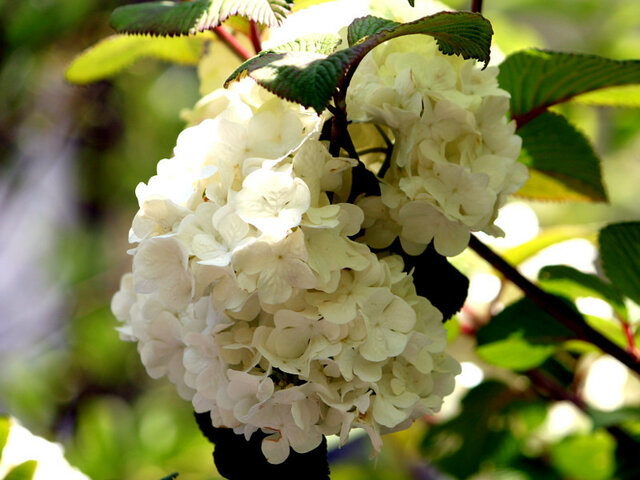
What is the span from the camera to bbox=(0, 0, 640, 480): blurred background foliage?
1.85 feet

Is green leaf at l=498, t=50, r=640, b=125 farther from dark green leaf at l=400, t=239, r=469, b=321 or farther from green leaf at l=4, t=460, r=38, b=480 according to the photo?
green leaf at l=4, t=460, r=38, b=480

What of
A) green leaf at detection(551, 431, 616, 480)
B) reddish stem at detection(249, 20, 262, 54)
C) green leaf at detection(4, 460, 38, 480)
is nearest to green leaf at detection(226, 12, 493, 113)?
reddish stem at detection(249, 20, 262, 54)

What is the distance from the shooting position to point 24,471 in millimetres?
377

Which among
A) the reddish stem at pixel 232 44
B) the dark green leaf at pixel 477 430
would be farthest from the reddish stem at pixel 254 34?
the dark green leaf at pixel 477 430

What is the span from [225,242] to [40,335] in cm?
118

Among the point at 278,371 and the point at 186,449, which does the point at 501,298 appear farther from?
the point at 186,449

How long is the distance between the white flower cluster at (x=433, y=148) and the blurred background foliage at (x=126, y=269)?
0.82ft

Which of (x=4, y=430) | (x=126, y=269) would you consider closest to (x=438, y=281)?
(x=4, y=430)

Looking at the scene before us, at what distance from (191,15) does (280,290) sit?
147 mm

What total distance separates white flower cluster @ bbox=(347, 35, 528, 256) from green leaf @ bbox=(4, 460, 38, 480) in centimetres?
24

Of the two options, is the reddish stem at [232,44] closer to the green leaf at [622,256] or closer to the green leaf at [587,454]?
the green leaf at [622,256]

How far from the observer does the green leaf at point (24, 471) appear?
1.23ft

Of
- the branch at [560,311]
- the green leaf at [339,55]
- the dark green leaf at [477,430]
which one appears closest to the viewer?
the green leaf at [339,55]

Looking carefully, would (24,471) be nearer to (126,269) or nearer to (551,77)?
(551,77)
